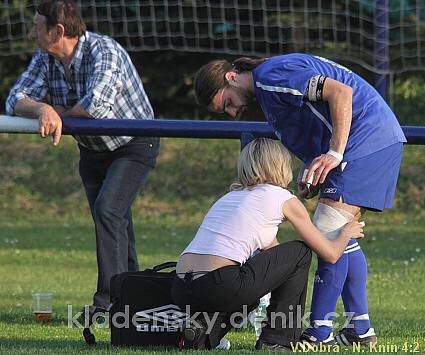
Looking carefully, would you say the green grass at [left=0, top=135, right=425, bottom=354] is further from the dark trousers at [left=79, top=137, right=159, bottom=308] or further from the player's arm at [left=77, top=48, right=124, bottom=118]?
the player's arm at [left=77, top=48, right=124, bottom=118]

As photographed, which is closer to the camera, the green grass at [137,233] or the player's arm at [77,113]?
the player's arm at [77,113]

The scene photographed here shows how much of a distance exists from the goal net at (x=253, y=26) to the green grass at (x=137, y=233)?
2.51m

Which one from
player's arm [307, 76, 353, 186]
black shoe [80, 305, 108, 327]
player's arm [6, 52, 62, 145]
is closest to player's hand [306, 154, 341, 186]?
player's arm [307, 76, 353, 186]

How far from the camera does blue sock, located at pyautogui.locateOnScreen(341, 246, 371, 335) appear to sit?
21.5 feet

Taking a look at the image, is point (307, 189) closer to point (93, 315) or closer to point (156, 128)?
point (156, 128)

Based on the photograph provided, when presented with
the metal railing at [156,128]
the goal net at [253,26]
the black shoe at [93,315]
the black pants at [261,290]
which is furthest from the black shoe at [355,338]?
the goal net at [253,26]

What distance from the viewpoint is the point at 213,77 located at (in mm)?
6195

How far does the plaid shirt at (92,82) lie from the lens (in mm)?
7777

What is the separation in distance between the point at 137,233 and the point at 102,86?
6.70 m

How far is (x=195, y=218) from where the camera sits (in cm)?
1560

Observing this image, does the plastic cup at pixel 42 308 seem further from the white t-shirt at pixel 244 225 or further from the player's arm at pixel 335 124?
the player's arm at pixel 335 124

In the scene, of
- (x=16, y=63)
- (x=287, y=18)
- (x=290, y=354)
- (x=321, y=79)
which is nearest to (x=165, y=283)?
(x=290, y=354)

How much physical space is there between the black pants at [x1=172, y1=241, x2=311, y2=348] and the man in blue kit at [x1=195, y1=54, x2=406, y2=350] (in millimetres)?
155

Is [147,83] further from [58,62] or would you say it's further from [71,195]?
[58,62]
